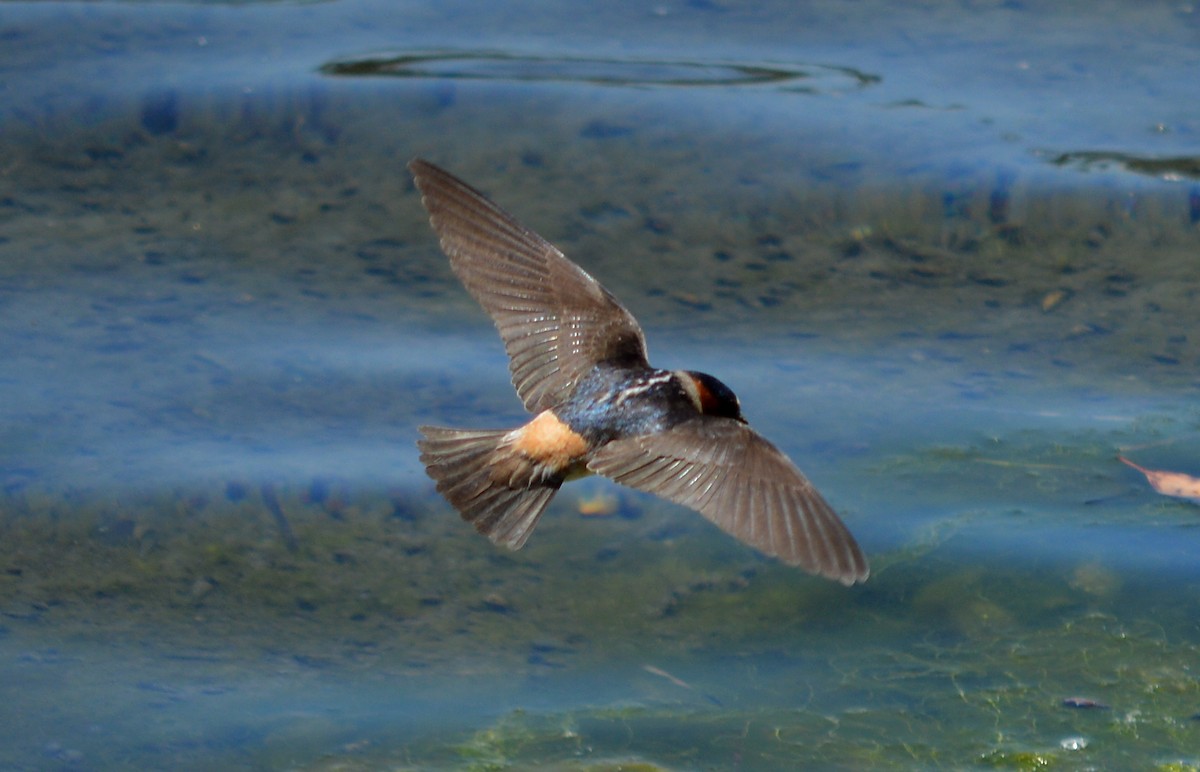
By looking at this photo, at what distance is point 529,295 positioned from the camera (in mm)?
5203

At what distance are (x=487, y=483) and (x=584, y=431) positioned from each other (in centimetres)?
34

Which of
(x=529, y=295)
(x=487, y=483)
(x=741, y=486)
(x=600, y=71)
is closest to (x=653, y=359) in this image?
(x=529, y=295)

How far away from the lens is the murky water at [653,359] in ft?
15.3

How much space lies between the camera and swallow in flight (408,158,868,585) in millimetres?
4090

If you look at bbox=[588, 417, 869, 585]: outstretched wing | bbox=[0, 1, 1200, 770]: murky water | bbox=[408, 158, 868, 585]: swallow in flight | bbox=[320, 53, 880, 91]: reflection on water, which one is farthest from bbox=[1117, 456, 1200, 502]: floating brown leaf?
bbox=[320, 53, 880, 91]: reflection on water

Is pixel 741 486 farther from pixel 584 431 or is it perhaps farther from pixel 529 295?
pixel 529 295

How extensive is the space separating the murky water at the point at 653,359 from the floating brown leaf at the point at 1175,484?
0.23ft

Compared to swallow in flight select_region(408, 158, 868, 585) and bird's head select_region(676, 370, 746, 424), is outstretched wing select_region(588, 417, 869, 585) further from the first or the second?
bird's head select_region(676, 370, 746, 424)

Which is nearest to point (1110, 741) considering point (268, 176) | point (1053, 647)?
point (1053, 647)

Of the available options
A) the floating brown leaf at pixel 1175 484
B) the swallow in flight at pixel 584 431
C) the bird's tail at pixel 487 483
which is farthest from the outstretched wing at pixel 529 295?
the floating brown leaf at pixel 1175 484

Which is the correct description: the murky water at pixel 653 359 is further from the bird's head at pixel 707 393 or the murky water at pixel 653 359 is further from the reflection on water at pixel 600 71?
the bird's head at pixel 707 393

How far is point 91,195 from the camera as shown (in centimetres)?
745

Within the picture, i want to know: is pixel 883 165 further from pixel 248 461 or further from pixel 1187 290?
pixel 248 461

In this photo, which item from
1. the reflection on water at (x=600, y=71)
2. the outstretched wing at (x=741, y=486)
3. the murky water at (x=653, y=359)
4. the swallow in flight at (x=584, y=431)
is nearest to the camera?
the outstretched wing at (x=741, y=486)
